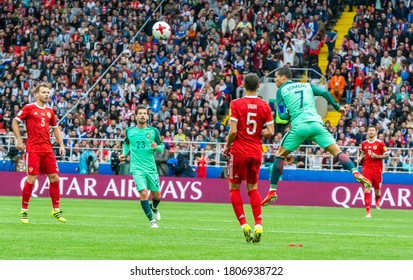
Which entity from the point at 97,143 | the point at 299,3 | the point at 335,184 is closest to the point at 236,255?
the point at 335,184

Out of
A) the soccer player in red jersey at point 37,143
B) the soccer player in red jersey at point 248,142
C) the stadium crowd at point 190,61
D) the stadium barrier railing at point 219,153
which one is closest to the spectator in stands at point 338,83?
the stadium crowd at point 190,61

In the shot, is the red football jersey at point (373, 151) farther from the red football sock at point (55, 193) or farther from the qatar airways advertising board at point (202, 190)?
the red football sock at point (55, 193)

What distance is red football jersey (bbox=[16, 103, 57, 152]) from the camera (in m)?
18.8

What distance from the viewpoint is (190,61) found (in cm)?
4047

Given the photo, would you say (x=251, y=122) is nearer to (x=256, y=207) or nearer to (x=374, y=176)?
(x=256, y=207)

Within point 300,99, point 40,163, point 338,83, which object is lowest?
point 338,83

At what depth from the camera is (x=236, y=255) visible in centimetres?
1284

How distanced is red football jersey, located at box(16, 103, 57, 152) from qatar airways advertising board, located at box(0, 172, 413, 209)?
15001mm

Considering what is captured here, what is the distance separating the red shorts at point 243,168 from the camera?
48.6 feet

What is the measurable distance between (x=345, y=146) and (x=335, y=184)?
4.09 feet

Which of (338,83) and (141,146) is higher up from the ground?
(141,146)

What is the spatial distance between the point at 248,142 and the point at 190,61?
25835mm

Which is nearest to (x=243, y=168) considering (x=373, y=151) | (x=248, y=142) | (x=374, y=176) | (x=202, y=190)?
(x=248, y=142)

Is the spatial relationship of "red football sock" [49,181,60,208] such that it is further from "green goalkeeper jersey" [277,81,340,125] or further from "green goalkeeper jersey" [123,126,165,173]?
"green goalkeeper jersey" [277,81,340,125]
